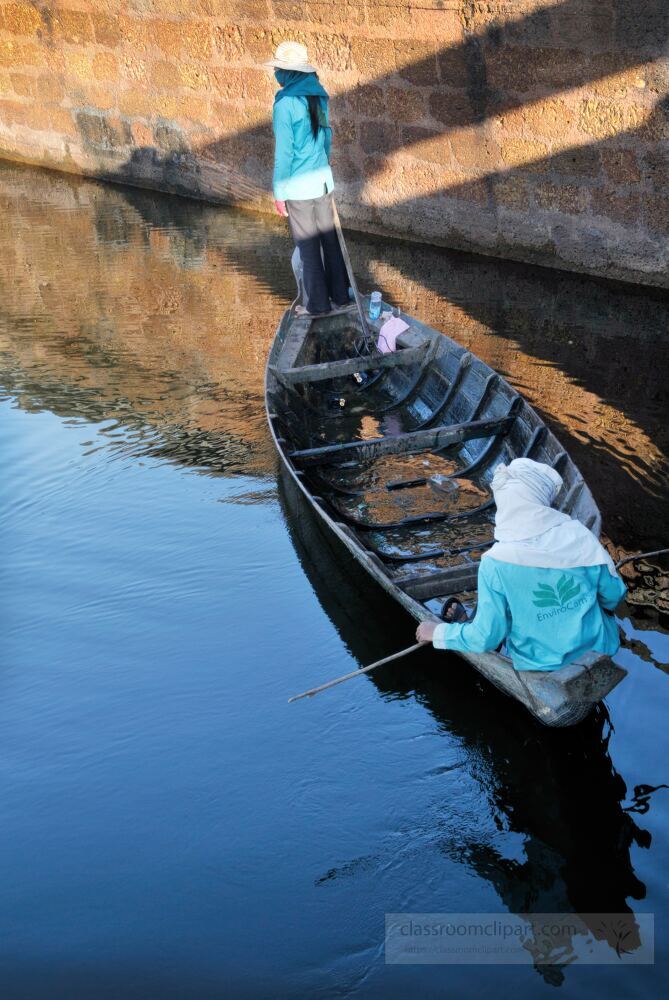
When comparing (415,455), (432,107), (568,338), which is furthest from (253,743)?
(432,107)

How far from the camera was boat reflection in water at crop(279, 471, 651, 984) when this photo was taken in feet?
14.3

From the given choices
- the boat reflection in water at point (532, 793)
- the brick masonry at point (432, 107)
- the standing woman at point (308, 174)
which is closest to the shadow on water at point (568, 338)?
the brick masonry at point (432, 107)

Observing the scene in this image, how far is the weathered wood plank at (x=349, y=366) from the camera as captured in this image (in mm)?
Result: 8539

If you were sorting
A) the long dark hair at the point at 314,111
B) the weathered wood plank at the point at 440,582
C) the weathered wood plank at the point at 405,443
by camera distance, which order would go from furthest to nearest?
the long dark hair at the point at 314,111 → the weathered wood plank at the point at 405,443 → the weathered wood plank at the point at 440,582

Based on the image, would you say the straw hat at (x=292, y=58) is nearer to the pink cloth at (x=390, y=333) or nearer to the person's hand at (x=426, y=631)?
the pink cloth at (x=390, y=333)

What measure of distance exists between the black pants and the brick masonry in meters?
3.88

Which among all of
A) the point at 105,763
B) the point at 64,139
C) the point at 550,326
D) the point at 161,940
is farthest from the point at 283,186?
the point at 64,139

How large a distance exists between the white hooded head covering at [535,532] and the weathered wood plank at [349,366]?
428 cm

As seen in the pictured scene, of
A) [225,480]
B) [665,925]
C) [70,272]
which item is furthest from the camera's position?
[70,272]

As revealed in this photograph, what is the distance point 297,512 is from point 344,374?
165 centimetres

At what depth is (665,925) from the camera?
4133mm

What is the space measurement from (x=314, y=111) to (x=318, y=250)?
4.30ft

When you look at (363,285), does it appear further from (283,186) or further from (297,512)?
(297,512)

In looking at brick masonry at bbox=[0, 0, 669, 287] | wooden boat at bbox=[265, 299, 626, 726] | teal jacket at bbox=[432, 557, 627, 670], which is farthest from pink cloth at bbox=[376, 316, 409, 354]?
teal jacket at bbox=[432, 557, 627, 670]
